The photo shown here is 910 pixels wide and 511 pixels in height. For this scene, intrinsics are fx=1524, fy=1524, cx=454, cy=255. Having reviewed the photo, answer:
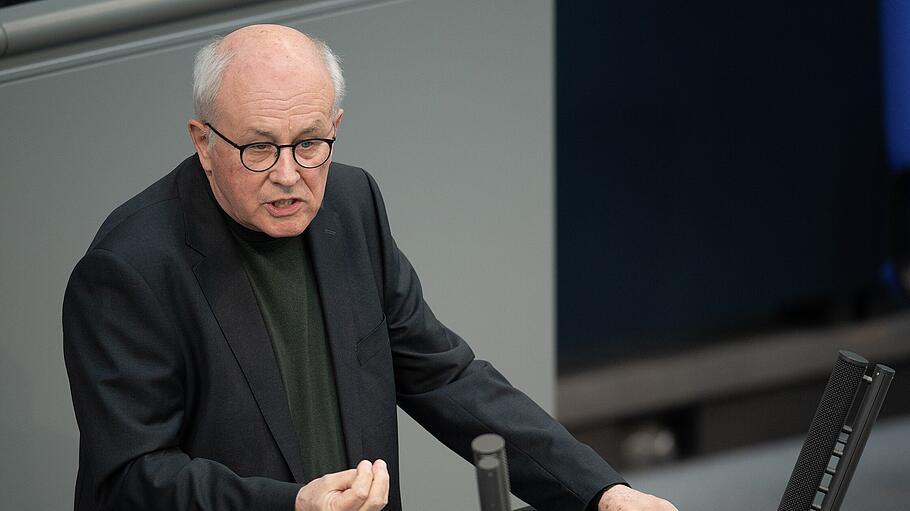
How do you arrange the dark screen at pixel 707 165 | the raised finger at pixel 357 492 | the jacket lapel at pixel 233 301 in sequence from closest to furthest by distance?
1. the raised finger at pixel 357 492
2. the jacket lapel at pixel 233 301
3. the dark screen at pixel 707 165

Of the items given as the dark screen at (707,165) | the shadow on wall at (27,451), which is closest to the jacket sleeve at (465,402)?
the shadow on wall at (27,451)

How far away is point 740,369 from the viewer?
4.65m

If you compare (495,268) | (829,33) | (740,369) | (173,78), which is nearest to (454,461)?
(495,268)

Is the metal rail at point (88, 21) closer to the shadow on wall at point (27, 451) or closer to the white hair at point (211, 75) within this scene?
the shadow on wall at point (27, 451)

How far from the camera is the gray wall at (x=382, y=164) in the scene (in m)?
2.71

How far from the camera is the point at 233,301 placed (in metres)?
2.09

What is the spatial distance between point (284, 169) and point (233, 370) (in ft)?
0.98

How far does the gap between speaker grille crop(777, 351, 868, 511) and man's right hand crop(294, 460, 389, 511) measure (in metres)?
0.56

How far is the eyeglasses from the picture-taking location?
6.44ft

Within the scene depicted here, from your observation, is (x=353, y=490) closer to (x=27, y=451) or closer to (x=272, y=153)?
(x=272, y=153)

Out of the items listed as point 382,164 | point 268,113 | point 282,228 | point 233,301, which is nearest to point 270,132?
point 268,113

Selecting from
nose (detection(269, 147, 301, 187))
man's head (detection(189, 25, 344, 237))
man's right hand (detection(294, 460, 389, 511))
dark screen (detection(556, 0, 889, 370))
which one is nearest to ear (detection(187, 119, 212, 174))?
man's head (detection(189, 25, 344, 237))

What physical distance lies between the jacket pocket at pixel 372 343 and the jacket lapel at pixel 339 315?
0.01m

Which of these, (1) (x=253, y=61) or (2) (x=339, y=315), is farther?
(2) (x=339, y=315)
